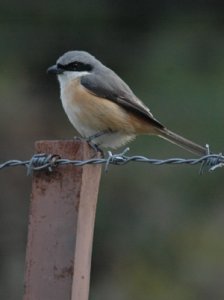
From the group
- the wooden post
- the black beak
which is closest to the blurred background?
the black beak

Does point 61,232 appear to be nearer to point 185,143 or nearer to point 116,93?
point 185,143

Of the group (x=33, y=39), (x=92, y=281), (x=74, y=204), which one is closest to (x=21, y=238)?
(x=92, y=281)

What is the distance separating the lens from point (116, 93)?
644cm

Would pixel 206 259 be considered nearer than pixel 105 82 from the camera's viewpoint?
No

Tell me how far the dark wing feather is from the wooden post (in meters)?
1.69

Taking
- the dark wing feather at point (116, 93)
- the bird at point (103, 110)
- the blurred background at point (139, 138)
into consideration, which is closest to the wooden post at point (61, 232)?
the bird at point (103, 110)

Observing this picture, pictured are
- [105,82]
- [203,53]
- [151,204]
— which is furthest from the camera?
[203,53]

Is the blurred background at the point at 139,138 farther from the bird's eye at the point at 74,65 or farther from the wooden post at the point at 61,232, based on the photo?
the wooden post at the point at 61,232

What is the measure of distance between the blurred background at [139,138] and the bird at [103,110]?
4675 millimetres

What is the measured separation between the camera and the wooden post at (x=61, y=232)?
15.0ft

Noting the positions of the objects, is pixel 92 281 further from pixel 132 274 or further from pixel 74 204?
pixel 74 204

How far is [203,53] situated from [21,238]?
322 cm

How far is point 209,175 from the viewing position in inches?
463

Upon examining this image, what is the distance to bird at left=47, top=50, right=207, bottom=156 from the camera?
20.7 ft
